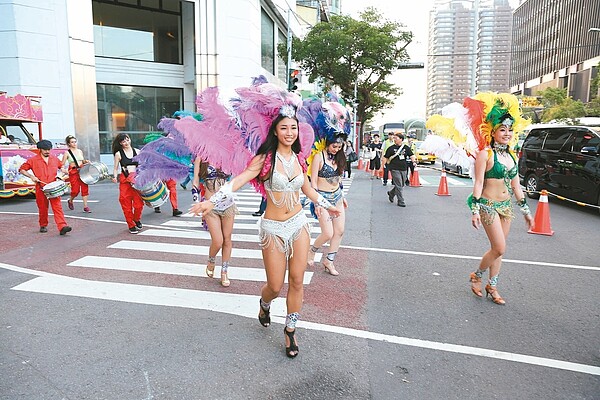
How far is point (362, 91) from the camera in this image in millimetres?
30828

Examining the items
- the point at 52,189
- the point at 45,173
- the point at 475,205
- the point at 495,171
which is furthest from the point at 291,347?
the point at 45,173

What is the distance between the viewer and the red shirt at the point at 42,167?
7.77 metres

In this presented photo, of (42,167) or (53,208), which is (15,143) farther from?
(53,208)

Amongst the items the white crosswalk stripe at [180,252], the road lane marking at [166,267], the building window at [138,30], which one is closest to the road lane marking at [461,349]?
the white crosswalk stripe at [180,252]

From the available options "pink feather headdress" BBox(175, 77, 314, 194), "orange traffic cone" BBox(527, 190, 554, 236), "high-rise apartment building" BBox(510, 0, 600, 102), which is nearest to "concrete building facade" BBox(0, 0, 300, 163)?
"orange traffic cone" BBox(527, 190, 554, 236)

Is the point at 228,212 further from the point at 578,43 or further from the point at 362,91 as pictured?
the point at 578,43

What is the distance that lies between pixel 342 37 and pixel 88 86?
53.0 ft

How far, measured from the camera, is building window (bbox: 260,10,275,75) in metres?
27.0

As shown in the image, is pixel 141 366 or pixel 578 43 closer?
pixel 141 366

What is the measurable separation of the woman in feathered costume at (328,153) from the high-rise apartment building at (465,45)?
83498 mm

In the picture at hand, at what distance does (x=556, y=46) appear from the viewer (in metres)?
73.2

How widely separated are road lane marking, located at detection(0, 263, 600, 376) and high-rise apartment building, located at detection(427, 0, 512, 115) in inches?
3348

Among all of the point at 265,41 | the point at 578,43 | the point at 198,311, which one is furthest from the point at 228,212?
the point at 578,43

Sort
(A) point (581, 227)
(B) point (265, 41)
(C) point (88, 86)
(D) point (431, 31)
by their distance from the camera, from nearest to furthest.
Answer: (A) point (581, 227) < (C) point (88, 86) < (B) point (265, 41) < (D) point (431, 31)
